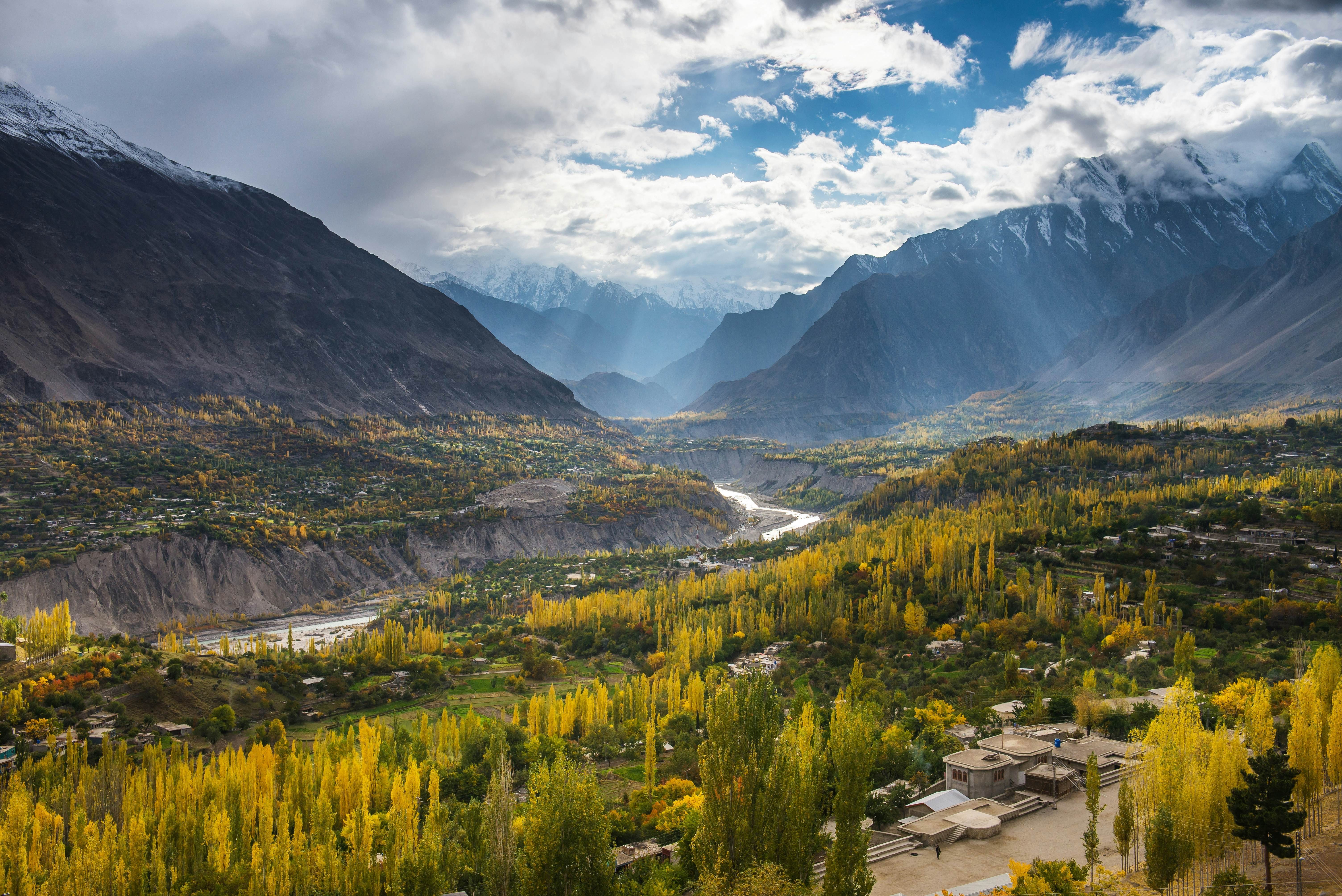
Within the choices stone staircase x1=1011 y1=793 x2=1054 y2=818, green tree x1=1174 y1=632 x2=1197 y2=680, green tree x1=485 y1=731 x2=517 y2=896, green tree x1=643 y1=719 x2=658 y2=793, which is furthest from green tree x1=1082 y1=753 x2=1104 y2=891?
green tree x1=1174 y1=632 x2=1197 y2=680

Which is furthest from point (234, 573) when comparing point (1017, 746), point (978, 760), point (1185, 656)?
point (1185, 656)

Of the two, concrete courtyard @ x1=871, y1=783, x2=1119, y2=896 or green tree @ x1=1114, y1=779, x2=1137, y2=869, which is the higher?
green tree @ x1=1114, y1=779, x2=1137, y2=869

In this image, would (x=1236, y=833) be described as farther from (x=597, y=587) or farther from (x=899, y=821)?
(x=597, y=587)

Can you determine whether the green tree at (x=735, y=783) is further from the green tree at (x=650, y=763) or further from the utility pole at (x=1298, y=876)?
the green tree at (x=650, y=763)

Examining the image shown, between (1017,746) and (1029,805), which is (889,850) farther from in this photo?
(1017,746)

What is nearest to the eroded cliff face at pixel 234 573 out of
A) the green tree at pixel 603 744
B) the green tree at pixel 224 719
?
the green tree at pixel 224 719

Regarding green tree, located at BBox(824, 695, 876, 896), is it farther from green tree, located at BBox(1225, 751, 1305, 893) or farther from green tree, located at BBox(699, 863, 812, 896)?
green tree, located at BBox(1225, 751, 1305, 893)

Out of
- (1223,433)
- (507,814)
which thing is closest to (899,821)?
(507,814)
